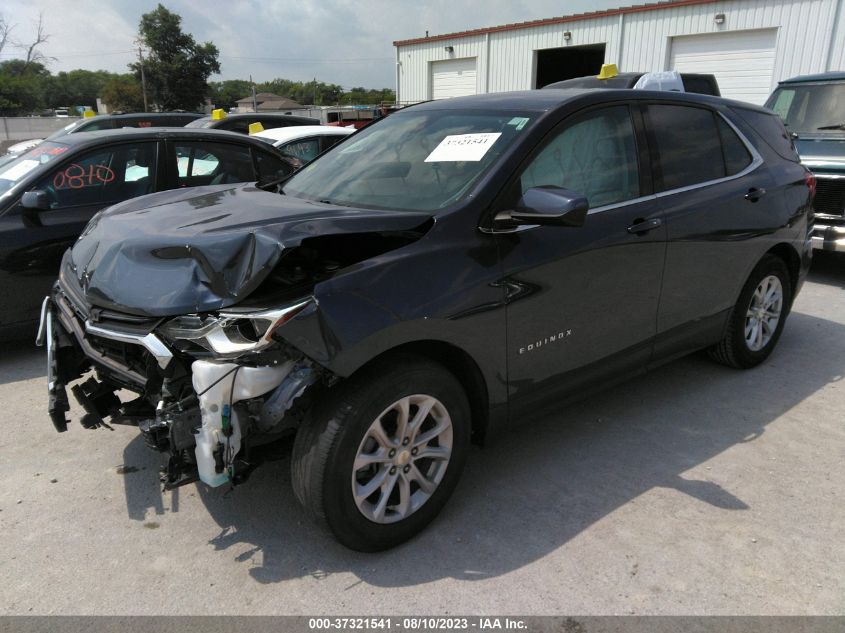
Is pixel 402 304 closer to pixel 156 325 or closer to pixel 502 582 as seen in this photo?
pixel 156 325

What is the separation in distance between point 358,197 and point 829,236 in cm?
600

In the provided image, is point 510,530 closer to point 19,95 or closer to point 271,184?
point 271,184

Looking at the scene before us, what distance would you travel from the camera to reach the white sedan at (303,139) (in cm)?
914

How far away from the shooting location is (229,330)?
94.2 inches

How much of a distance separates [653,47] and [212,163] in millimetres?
16686

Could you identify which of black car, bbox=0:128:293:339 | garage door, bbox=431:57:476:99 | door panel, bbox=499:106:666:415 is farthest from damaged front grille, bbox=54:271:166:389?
garage door, bbox=431:57:476:99

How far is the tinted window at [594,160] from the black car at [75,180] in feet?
8.57

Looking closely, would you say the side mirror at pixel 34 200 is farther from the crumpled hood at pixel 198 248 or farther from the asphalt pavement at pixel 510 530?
the crumpled hood at pixel 198 248

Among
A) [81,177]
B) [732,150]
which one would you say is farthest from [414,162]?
[81,177]

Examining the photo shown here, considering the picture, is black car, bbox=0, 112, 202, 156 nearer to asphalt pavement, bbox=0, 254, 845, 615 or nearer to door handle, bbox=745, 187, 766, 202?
asphalt pavement, bbox=0, 254, 845, 615

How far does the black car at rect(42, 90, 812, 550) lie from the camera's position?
2.41m

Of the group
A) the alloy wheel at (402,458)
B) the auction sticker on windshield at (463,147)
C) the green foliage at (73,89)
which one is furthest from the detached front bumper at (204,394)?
the green foliage at (73,89)
